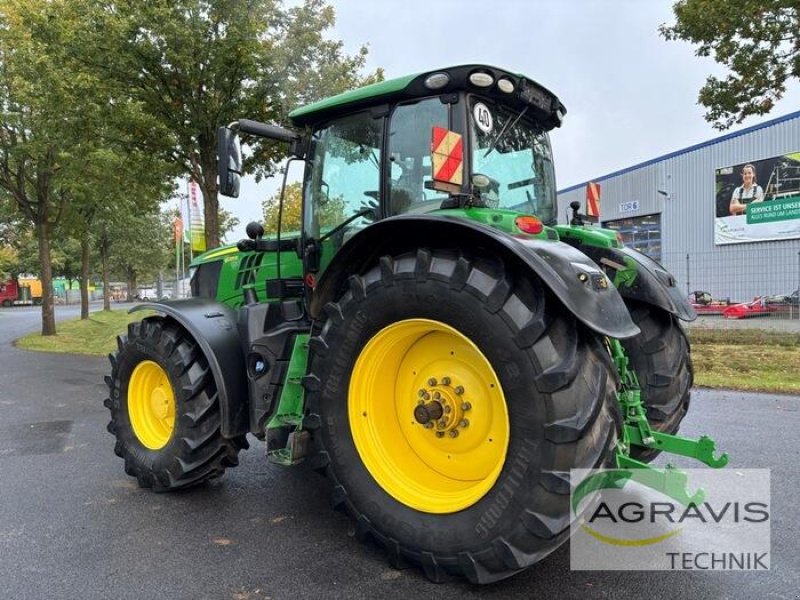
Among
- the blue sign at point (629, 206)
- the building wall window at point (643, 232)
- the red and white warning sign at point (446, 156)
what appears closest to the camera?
the red and white warning sign at point (446, 156)

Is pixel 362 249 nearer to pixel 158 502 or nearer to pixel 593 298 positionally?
pixel 593 298

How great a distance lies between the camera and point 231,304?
13.9ft

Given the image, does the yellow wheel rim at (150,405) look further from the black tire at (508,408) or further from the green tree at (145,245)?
the green tree at (145,245)

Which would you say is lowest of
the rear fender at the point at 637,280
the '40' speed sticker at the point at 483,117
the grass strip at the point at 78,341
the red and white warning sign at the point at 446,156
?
the grass strip at the point at 78,341

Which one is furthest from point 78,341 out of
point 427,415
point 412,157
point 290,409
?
point 427,415

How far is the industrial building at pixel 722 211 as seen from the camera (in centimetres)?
1559

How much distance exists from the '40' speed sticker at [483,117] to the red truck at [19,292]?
6074cm

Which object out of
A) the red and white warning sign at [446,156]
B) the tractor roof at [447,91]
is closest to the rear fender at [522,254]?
the red and white warning sign at [446,156]

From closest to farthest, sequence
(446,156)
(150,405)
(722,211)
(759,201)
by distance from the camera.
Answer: (446,156)
(150,405)
(759,201)
(722,211)

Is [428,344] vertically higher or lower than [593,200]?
lower

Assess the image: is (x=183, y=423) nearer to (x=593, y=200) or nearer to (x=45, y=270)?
(x=593, y=200)

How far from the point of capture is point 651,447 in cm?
288

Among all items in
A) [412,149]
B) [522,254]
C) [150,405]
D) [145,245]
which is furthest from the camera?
[145,245]

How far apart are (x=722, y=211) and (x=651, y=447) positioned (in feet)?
76.3
